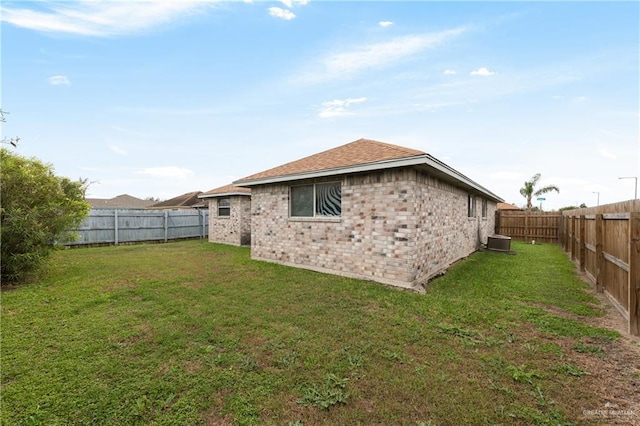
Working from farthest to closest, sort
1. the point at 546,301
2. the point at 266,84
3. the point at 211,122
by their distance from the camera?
1. the point at 211,122
2. the point at 266,84
3. the point at 546,301

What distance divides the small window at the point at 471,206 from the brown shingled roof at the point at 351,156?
531 cm

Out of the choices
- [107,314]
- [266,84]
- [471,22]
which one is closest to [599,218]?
[471,22]

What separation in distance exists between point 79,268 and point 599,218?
14.3m

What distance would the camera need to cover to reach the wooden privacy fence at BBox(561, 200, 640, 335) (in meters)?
3.91

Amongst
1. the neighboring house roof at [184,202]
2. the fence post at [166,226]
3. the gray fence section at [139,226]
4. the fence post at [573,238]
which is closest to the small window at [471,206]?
the fence post at [573,238]

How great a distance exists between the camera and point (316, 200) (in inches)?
317

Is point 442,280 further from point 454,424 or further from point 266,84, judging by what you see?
point 266,84

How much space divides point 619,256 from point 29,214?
12.5 metres

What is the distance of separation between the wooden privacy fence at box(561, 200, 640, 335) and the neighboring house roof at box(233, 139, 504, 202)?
317 centimetres

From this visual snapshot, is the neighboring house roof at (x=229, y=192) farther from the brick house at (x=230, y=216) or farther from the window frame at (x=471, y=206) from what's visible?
the window frame at (x=471, y=206)

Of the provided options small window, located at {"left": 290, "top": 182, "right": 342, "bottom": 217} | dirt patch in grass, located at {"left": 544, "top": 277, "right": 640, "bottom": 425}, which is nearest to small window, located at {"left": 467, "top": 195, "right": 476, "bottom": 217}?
small window, located at {"left": 290, "top": 182, "right": 342, "bottom": 217}

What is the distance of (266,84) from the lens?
449 inches

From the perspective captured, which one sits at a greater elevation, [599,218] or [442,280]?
[599,218]

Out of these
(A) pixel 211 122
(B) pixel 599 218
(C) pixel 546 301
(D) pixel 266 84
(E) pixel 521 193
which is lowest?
(C) pixel 546 301
